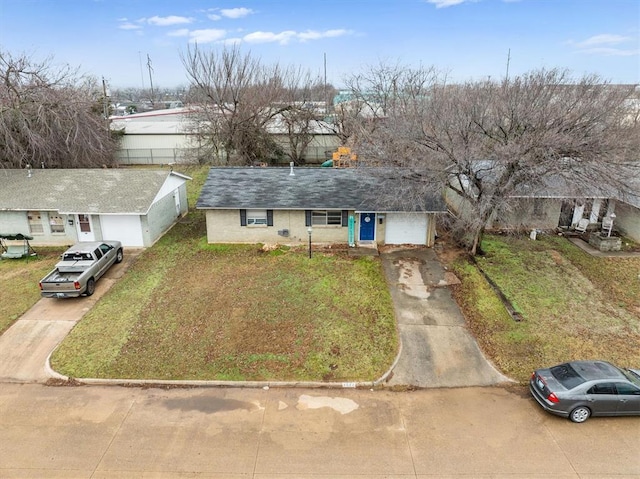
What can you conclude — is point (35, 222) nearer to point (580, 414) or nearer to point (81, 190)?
point (81, 190)

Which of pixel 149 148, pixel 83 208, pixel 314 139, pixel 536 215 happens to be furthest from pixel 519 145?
pixel 149 148

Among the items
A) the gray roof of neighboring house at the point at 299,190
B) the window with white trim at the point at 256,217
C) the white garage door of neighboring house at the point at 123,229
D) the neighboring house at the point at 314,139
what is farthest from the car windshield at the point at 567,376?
the neighboring house at the point at 314,139

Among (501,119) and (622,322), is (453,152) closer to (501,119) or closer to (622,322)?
(501,119)

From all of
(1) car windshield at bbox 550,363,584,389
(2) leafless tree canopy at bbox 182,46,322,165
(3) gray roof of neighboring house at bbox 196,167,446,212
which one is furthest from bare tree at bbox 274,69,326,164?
(1) car windshield at bbox 550,363,584,389

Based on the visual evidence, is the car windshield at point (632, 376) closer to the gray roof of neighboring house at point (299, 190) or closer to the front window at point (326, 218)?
the gray roof of neighboring house at point (299, 190)

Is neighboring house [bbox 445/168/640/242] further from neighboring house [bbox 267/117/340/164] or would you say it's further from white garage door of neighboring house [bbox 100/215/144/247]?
neighboring house [bbox 267/117/340/164]

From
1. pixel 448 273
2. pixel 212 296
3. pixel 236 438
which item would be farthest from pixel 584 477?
pixel 212 296
